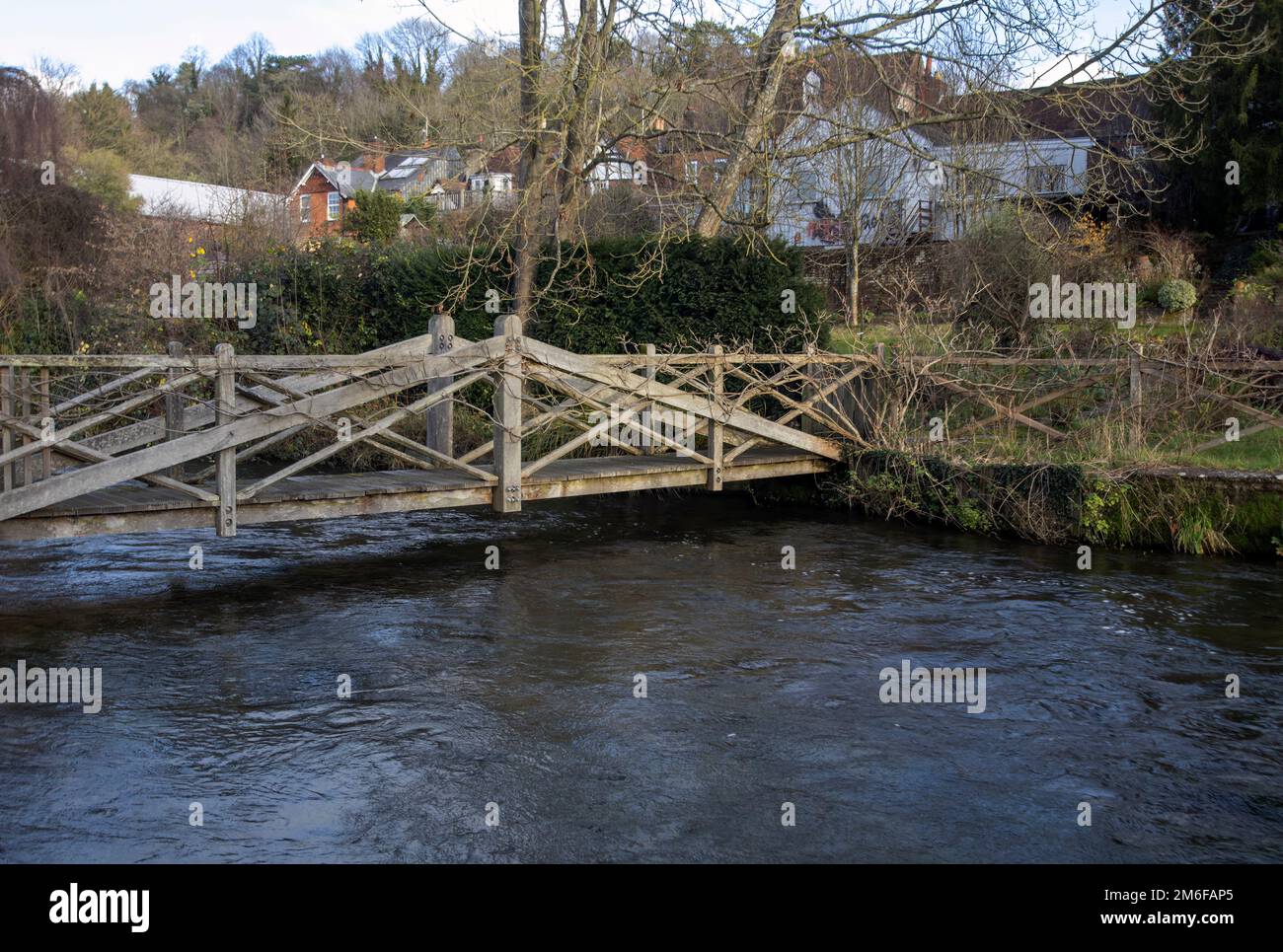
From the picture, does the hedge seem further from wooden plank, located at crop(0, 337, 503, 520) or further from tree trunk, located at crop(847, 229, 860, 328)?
tree trunk, located at crop(847, 229, 860, 328)

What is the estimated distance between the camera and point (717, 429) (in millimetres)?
13148

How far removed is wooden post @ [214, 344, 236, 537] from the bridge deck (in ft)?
0.47

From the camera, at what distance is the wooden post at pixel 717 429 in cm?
1309

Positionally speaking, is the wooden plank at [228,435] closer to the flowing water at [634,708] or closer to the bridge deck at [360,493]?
the bridge deck at [360,493]

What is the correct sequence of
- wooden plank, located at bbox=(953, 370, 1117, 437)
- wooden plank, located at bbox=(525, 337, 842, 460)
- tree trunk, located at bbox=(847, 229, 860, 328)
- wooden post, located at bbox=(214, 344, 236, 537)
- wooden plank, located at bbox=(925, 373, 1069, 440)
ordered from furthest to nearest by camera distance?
tree trunk, located at bbox=(847, 229, 860, 328) → wooden plank, located at bbox=(953, 370, 1117, 437) → wooden plank, located at bbox=(925, 373, 1069, 440) → wooden plank, located at bbox=(525, 337, 842, 460) → wooden post, located at bbox=(214, 344, 236, 537)

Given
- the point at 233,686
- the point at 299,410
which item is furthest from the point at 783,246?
Result: the point at 233,686

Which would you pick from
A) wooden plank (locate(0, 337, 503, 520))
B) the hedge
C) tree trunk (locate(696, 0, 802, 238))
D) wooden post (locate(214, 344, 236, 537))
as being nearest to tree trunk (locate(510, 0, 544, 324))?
the hedge

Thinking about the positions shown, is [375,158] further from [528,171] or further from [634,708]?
[634,708]

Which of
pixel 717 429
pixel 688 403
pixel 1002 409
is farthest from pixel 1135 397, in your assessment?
pixel 688 403

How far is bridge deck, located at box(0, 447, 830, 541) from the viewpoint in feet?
30.3

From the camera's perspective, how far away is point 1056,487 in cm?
1253

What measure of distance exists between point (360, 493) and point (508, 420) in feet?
5.26

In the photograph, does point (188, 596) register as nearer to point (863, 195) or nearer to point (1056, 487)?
point (1056, 487)
